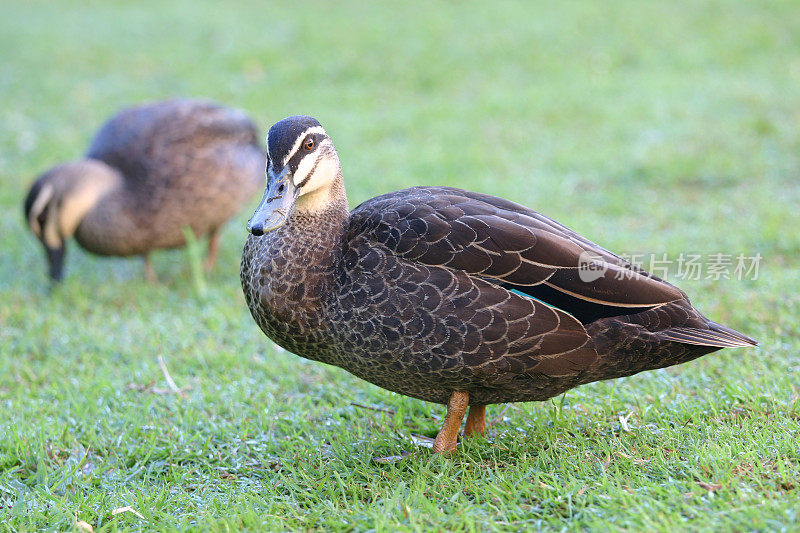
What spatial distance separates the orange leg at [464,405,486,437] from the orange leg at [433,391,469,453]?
195mm

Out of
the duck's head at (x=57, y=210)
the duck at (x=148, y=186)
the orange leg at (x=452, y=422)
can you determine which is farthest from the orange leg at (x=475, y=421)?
the duck's head at (x=57, y=210)

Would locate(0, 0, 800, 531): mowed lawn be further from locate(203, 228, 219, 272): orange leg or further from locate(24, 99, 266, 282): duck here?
locate(24, 99, 266, 282): duck

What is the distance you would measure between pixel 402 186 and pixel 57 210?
2.68 meters

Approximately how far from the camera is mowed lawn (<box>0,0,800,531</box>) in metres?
2.95

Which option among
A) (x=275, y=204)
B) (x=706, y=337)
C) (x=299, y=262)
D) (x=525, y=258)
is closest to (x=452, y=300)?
(x=525, y=258)

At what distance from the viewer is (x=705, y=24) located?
428 inches

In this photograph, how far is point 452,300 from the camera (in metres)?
2.98

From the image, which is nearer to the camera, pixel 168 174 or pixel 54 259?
pixel 54 259

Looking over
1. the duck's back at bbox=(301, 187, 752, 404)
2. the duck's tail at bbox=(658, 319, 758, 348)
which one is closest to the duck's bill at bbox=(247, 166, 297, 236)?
the duck's back at bbox=(301, 187, 752, 404)

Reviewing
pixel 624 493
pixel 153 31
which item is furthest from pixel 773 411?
pixel 153 31

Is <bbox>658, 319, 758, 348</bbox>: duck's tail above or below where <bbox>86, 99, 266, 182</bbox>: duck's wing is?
below

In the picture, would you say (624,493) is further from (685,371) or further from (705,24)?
(705,24)

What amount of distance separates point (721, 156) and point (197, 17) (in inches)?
346

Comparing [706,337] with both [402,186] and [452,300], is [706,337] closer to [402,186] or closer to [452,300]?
[452,300]
